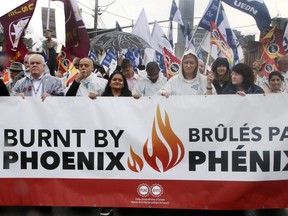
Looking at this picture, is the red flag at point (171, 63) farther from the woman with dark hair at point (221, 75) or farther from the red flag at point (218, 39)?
the woman with dark hair at point (221, 75)

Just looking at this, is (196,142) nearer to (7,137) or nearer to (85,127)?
(85,127)

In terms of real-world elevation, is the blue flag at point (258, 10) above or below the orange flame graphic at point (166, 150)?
above

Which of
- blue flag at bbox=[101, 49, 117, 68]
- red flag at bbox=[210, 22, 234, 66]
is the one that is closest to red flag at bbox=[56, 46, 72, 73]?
blue flag at bbox=[101, 49, 117, 68]

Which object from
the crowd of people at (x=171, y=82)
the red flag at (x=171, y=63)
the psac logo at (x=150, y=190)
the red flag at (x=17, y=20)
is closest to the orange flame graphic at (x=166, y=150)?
the psac logo at (x=150, y=190)

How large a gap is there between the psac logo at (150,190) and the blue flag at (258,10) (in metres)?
4.00

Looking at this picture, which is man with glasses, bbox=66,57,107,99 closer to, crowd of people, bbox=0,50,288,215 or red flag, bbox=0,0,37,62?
crowd of people, bbox=0,50,288,215

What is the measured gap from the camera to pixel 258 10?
26.0ft

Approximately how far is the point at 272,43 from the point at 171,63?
247cm

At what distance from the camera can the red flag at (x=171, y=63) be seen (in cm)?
1186

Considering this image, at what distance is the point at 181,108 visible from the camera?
4.93 metres

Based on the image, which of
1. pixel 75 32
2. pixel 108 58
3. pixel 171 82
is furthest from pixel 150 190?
pixel 108 58

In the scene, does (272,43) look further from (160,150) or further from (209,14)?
(160,150)

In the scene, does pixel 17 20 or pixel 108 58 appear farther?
pixel 108 58

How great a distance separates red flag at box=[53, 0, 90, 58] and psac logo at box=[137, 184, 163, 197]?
227 cm
